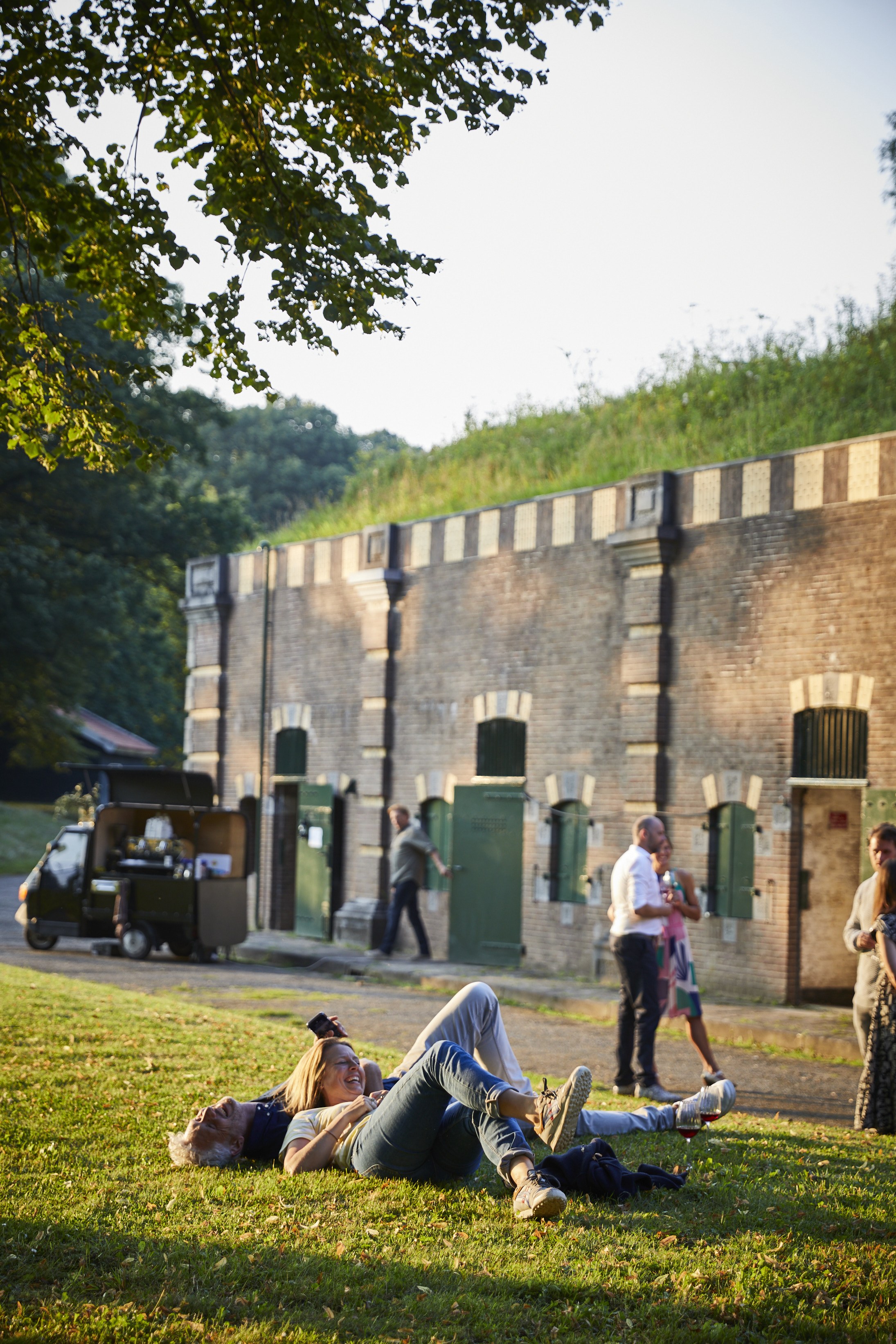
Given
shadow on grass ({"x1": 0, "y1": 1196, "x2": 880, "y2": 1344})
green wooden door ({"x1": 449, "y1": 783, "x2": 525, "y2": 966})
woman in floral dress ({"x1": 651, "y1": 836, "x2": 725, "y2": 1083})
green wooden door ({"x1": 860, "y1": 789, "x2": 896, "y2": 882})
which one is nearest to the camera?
shadow on grass ({"x1": 0, "y1": 1196, "x2": 880, "y2": 1344})

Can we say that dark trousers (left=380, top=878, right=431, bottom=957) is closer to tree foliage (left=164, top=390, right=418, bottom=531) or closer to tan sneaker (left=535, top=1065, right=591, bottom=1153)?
tan sneaker (left=535, top=1065, right=591, bottom=1153)

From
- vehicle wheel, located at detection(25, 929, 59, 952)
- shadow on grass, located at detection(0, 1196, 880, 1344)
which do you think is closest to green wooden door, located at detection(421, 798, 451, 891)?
vehicle wheel, located at detection(25, 929, 59, 952)

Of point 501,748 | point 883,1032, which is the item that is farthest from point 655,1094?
point 501,748

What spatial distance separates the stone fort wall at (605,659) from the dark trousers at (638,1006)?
5.44 m

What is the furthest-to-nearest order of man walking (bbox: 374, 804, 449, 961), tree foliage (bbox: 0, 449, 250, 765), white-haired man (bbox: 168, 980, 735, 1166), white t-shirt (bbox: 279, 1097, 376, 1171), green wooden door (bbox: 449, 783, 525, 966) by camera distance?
tree foliage (bbox: 0, 449, 250, 765), man walking (bbox: 374, 804, 449, 961), green wooden door (bbox: 449, 783, 525, 966), white-haired man (bbox: 168, 980, 735, 1166), white t-shirt (bbox: 279, 1097, 376, 1171)

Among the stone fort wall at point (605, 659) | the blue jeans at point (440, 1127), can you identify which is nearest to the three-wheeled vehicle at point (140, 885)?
the stone fort wall at point (605, 659)

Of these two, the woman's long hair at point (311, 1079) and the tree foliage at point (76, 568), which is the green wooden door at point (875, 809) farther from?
the tree foliage at point (76, 568)

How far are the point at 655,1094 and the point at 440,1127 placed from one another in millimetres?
4001

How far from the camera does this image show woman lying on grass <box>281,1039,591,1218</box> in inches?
217

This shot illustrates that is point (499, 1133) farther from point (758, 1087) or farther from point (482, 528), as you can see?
point (482, 528)

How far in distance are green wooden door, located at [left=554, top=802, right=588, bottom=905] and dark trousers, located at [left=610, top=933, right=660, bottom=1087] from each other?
7428 millimetres

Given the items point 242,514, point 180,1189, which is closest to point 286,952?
point 180,1189

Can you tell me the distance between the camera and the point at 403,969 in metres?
17.9

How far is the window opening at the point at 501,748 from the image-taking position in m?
18.6
